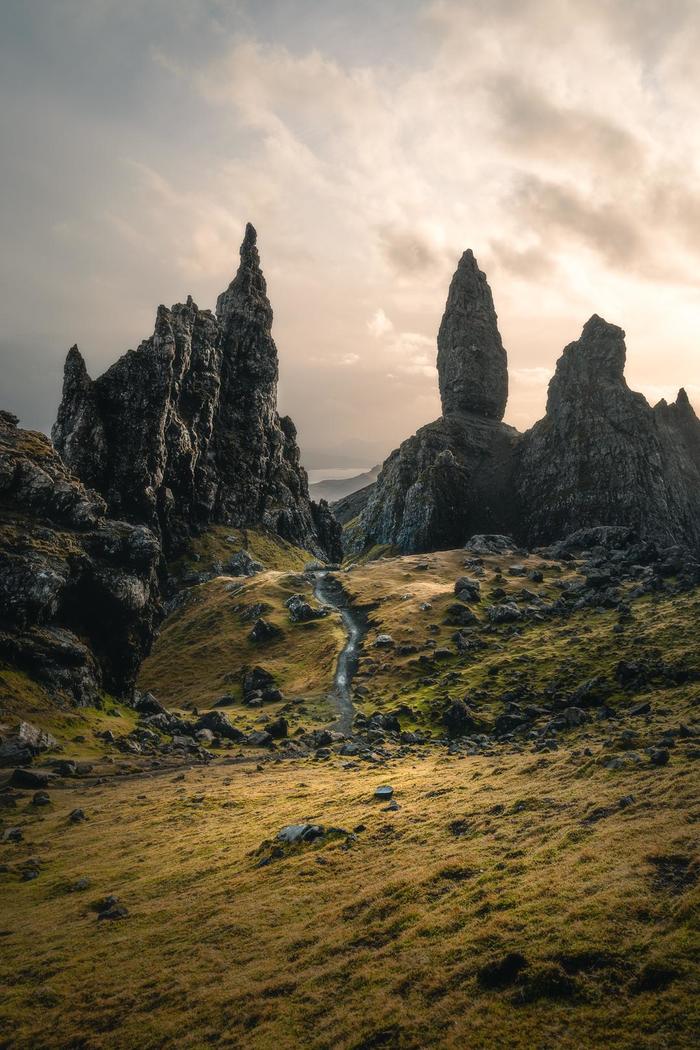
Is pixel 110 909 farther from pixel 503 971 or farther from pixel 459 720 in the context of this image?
pixel 459 720

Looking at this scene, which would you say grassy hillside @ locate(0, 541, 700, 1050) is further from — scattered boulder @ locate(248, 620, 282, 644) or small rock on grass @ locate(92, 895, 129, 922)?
scattered boulder @ locate(248, 620, 282, 644)

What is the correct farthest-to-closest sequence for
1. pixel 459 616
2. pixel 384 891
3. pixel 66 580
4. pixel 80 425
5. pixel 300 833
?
pixel 80 425 < pixel 459 616 < pixel 66 580 < pixel 300 833 < pixel 384 891

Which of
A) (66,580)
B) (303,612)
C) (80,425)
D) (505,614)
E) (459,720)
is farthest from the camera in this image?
(80,425)

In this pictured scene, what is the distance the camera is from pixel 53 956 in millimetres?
27141

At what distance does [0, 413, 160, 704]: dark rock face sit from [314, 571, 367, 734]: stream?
3254 cm

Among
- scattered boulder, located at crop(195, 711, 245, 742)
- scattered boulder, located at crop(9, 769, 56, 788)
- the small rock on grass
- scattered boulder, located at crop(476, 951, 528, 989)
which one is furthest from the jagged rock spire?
scattered boulder, located at crop(476, 951, 528, 989)

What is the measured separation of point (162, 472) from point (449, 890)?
186504 mm

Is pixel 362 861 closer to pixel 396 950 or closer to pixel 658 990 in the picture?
pixel 396 950

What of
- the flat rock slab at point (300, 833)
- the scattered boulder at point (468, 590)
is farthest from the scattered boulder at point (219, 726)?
the scattered boulder at point (468, 590)

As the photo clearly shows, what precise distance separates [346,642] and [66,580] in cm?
6042

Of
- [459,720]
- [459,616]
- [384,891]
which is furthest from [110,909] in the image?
[459,616]

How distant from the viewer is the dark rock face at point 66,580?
234ft

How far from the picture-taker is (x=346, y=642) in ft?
397

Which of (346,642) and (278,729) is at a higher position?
(346,642)
